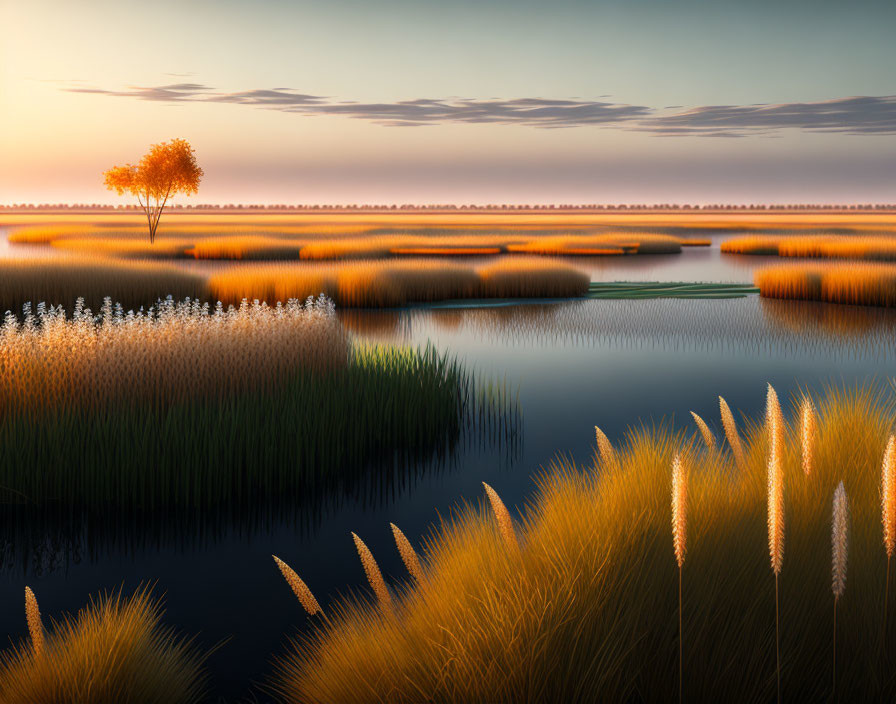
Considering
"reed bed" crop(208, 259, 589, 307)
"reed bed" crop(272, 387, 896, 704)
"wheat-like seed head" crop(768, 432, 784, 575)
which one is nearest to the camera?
"wheat-like seed head" crop(768, 432, 784, 575)

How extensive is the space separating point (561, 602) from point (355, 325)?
19.3 m

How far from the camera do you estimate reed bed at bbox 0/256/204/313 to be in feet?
74.2

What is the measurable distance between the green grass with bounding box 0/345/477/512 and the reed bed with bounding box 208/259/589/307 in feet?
52.6

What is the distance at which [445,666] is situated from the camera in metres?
3.56

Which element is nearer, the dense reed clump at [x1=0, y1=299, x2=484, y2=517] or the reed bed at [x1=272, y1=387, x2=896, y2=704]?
the reed bed at [x1=272, y1=387, x2=896, y2=704]

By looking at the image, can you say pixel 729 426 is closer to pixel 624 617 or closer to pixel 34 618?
pixel 624 617

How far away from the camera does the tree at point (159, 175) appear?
6412 cm

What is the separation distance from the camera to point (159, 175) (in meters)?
64.4

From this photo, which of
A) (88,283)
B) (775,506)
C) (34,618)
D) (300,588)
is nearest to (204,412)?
(34,618)

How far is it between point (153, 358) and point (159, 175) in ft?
196

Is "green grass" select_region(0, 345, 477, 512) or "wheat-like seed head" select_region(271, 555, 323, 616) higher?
"wheat-like seed head" select_region(271, 555, 323, 616)

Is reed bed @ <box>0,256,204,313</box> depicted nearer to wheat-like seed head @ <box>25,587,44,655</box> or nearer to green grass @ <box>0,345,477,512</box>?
green grass @ <box>0,345,477,512</box>

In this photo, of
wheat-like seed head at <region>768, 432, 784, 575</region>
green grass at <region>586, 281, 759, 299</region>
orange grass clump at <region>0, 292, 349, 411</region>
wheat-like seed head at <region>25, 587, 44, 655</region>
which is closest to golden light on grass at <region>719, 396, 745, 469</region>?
wheat-like seed head at <region>768, 432, 784, 575</region>

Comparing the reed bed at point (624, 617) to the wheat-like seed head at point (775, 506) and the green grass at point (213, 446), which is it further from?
the green grass at point (213, 446)
